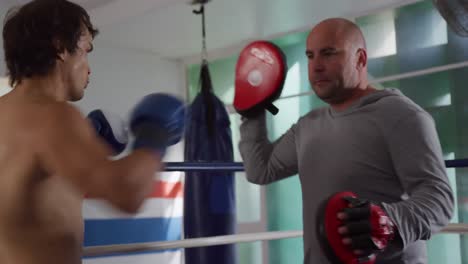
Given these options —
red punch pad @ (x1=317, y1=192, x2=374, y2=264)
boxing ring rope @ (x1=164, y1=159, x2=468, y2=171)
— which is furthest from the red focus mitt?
boxing ring rope @ (x1=164, y1=159, x2=468, y2=171)

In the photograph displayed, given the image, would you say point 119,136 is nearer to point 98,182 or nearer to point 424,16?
point 98,182

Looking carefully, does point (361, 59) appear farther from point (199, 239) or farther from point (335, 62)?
point (199, 239)

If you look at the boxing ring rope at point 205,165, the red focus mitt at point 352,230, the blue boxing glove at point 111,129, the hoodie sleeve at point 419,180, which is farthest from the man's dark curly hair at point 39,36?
the hoodie sleeve at point 419,180

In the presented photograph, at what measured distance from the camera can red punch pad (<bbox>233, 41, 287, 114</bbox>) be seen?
177 centimetres

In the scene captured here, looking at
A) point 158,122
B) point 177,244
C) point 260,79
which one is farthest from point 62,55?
point 260,79

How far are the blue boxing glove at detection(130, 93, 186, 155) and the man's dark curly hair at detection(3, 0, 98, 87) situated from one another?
0.21m

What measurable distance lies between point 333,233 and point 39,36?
74 cm

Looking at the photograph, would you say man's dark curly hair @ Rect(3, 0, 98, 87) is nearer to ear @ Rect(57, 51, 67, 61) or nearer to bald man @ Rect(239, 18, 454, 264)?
ear @ Rect(57, 51, 67, 61)

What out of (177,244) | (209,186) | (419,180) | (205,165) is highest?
(209,186)

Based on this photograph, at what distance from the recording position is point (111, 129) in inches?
64.2

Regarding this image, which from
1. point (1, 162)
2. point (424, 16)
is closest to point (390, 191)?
point (1, 162)

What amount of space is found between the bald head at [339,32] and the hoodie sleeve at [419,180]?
0.98 ft

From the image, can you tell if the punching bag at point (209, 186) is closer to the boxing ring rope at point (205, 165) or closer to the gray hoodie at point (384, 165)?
the boxing ring rope at point (205, 165)

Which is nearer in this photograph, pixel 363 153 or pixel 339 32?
pixel 363 153
